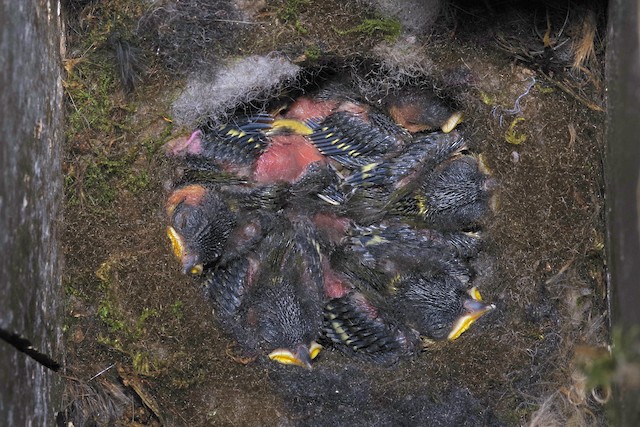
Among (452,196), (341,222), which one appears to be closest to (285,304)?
(341,222)

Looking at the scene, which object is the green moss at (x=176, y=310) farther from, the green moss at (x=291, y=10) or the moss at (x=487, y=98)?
the moss at (x=487, y=98)

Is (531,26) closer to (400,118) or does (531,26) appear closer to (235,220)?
(400,118)

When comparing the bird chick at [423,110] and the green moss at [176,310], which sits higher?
the bird chick at [423,110]

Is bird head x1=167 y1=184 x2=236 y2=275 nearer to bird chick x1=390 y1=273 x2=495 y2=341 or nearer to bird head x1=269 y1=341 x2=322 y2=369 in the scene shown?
bird head x1=269 y1=341 x2=322 y2=369

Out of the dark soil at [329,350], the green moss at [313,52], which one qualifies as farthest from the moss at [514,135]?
the green moss at [313,52]

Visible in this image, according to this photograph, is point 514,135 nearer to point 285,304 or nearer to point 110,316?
point 285,304

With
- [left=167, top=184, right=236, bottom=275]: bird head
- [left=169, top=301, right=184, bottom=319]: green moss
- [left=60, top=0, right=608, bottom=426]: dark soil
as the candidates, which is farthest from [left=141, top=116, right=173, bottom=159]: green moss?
[left=169, top=301, right=184, bottom=319]: green moss

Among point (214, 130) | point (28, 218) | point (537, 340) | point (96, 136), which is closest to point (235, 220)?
point (214, 130)
